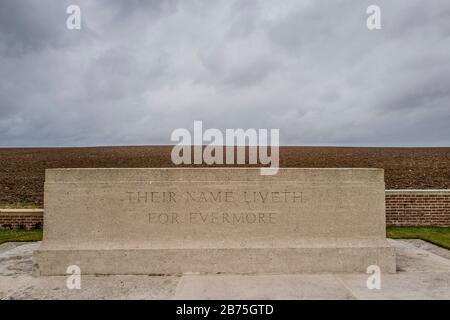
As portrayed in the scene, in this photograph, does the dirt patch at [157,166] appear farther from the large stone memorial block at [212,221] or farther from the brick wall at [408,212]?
the large stone memorial block at [212,221]

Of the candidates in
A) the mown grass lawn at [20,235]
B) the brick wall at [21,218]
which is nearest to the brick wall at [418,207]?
the mown grass lawn at [20,235]

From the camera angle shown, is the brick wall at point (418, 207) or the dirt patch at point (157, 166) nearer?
the brick wall at point (418, 207)

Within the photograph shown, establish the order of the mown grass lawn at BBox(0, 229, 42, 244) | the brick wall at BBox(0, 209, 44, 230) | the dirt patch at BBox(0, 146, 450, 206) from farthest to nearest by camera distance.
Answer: the dirt patch at BBox(0, 146, 450, 206) → the brick wall at BBox(0, 209, 44, 230) → the mown grass lawn at BBox(0, 229, 42, 244)

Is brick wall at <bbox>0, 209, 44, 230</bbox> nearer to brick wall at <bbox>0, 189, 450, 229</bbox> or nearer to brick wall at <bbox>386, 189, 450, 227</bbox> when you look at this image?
brick wall at <bbox>0, 189, 450, 229</bbox>

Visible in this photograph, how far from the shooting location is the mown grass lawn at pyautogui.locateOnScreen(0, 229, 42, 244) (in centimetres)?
939

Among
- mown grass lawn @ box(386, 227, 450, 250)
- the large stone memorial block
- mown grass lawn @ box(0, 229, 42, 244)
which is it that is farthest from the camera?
mown grass lawn @ box(0, 229, 42, 244)

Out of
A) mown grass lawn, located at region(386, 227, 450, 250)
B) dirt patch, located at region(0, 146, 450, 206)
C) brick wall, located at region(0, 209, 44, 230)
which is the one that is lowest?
mown grass lawn, located at region(386, 227, 450, 250)

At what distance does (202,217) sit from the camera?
6414 millimetres

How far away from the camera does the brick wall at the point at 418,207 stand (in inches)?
427

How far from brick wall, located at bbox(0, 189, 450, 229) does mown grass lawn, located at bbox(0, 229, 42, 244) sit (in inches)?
11.8

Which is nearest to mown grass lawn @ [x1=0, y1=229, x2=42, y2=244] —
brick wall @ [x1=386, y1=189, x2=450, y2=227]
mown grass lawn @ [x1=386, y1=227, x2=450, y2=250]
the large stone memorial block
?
the large stone memorial block

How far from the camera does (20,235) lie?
9.94 m

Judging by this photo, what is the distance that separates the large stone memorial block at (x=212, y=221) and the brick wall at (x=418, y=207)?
494 centimetres
